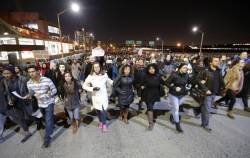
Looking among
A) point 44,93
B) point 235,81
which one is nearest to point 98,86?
point 44,93

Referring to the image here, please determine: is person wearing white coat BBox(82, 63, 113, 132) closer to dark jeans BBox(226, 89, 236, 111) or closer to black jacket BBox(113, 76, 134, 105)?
black jacket BBox(113, 76, 134, 105)

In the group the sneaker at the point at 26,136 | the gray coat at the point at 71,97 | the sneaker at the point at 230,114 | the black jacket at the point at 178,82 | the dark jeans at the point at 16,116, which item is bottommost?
the sneaker at the point at 26,136

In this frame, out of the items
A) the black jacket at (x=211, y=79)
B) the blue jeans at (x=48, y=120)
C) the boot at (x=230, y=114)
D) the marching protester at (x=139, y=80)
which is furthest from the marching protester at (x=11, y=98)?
the boot at (x=230, y=114)

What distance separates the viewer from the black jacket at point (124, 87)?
5.04 metres

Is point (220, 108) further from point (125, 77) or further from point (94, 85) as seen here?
point (94, 85)

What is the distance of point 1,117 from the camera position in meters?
4.45

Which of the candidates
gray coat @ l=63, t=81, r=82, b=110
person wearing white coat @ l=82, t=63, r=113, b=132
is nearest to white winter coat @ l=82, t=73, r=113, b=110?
person wearing white coat @ l=82, t=63, r=113, b=132

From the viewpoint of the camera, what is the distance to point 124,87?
506cm

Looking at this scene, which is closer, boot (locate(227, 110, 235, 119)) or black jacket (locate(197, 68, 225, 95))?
black jacket (locate(197, 68, 225, 95))

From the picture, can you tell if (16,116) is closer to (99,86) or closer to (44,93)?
(44,93)

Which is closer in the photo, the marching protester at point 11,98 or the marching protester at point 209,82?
the marching protester at point 11,98

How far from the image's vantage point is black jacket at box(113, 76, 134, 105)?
5039mm

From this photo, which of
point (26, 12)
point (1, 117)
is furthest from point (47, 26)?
point (1, 117)

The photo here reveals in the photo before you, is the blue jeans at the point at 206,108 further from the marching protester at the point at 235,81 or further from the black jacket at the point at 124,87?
the black jacket at the point at 124,87
